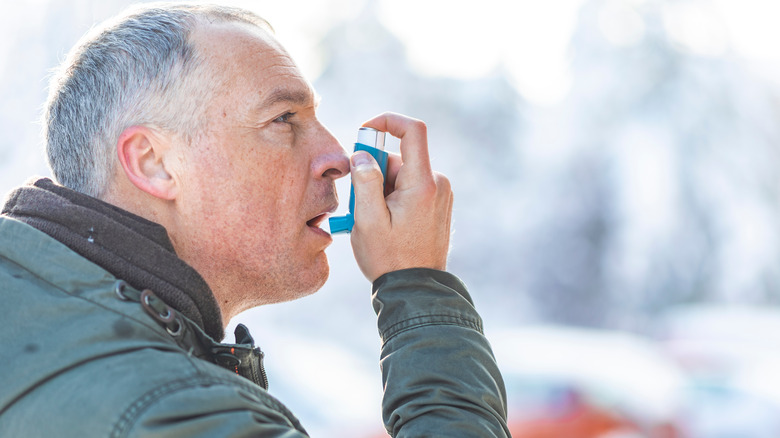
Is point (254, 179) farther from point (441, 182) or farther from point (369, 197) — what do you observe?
point (441, 182)

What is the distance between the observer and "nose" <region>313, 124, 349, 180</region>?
1265 mm

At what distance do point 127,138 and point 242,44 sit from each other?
278mm

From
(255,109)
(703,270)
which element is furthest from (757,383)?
(255,109)

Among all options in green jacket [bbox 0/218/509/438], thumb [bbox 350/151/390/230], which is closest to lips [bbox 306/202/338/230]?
thumb [bbox 350/151/390/230]

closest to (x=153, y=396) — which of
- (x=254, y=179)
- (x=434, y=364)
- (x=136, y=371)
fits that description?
(x=136, y=371)

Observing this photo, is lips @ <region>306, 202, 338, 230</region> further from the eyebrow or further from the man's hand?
the eyebrow

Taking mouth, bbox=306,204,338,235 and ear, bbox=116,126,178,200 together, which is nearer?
ear, bbox=116,126,178,200

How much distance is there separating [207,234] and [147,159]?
164 millimetres

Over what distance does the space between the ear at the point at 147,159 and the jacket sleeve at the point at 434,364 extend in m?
0.41

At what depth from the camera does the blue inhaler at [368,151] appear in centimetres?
127

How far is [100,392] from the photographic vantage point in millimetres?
731

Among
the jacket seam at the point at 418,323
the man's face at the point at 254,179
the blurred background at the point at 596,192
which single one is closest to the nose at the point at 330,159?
the man's face at the point at 254,179

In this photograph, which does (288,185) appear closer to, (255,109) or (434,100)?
(255,109)

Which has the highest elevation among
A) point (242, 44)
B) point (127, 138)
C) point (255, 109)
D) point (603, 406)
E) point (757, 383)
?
point (757, 383)
